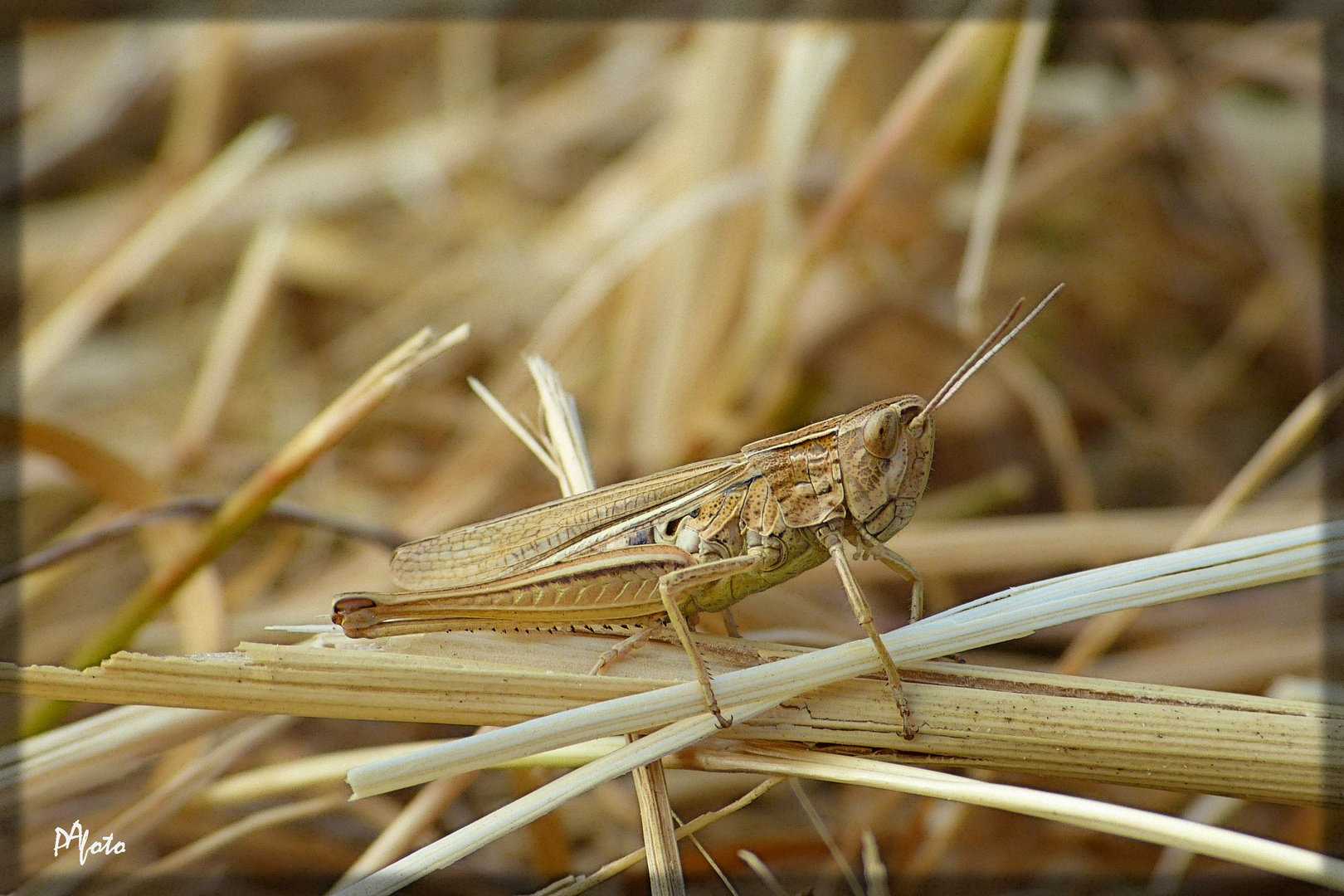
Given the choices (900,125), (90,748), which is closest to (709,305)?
(900,125)

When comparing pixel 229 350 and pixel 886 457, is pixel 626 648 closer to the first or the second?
pixel 886 457

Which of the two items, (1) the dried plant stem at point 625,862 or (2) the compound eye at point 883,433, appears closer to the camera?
(1) the dried plant stem at point 625,862

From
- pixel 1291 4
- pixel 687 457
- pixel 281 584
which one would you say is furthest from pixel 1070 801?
pixel 1291 4

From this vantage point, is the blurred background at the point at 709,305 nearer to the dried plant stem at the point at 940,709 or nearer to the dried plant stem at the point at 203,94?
the dried plant stem at the point at 203,94

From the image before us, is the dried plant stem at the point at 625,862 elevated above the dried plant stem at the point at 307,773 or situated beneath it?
situated beneath

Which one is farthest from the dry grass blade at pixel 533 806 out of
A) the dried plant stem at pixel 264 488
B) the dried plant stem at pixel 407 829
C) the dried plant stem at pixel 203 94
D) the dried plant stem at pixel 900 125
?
the dried plant stem at pixel 203 94

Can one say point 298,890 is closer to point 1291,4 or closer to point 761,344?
point 761,344

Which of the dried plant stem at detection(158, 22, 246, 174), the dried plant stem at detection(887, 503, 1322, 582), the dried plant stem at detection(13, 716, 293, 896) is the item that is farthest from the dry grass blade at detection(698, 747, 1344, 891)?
the dried plant stem at detection(158, 22, 246, 174)
